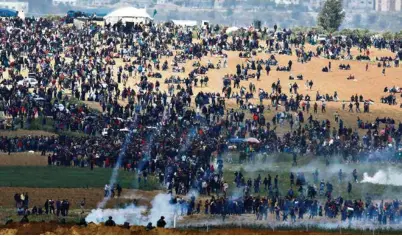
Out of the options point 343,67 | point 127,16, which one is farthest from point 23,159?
point 127,16

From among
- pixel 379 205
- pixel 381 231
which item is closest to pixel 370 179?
pixel 379 205

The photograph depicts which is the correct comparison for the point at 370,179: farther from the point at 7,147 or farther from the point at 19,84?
the point at 19,84

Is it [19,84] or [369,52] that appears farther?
[369,52]

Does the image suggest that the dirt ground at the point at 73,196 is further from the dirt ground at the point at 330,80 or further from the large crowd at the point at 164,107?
the dirt ground at the point at 330,80

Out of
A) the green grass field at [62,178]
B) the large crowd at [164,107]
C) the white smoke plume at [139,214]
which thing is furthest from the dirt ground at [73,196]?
the large crowd at [164,107]

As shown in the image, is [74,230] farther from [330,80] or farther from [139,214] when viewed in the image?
[330,80]

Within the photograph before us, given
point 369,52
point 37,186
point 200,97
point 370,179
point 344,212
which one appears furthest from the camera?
point 369,52

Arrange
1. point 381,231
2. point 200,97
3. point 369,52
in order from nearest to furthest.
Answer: point 381,231, point 200,97, point 369,52
